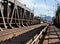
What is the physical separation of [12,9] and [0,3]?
32.9 feet

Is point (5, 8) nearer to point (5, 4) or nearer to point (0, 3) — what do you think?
point (5, 4)

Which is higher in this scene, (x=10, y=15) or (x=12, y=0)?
(x=12, y=0)

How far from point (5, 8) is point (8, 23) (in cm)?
277

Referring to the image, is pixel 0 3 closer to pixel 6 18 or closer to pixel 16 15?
pixel 6 18

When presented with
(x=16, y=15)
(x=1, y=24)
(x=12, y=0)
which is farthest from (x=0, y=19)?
(x=16, y=15)

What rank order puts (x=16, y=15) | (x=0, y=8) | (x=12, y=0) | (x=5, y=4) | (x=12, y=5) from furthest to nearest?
1. (x=16, y=15)
2. (x=12, y=5)
3. (x=12, y=0)
4. (x=5, y=4)
5. (x=0, y=8)

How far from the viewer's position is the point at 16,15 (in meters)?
47.1

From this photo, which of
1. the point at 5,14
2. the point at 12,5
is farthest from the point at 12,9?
the point at 5,14

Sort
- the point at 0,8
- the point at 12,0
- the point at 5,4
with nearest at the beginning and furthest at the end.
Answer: the point at 0,8
the point at 5,4
the point at 12,0

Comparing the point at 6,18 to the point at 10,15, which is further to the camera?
the point at 10,15

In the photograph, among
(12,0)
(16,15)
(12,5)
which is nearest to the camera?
(12,0)

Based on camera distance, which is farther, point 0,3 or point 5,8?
point 5,8

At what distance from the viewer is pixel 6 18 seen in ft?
117

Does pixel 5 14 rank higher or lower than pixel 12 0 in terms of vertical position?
lower
